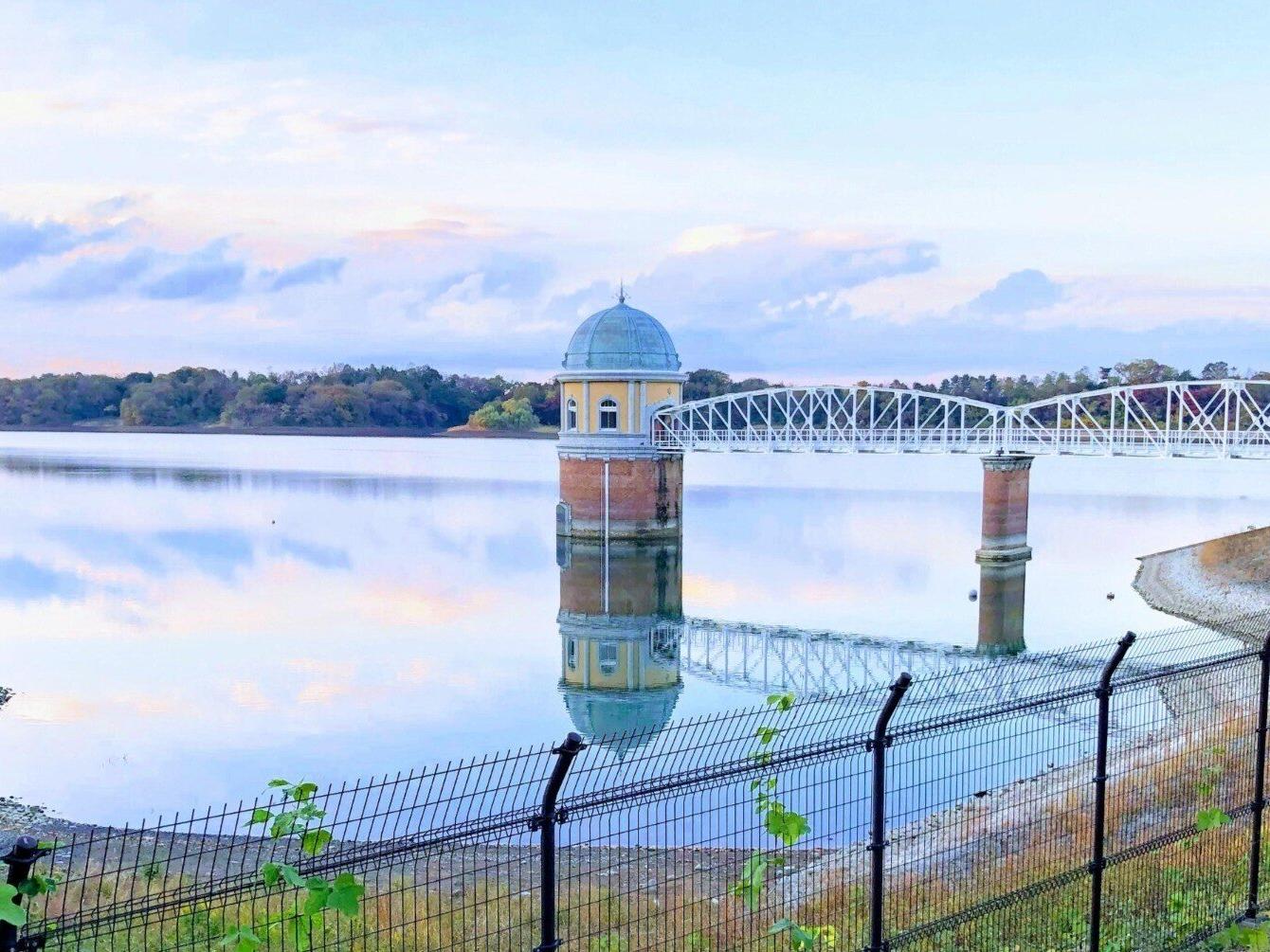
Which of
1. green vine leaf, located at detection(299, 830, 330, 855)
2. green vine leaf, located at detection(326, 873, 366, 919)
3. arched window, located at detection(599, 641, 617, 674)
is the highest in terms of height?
green vine leaf, located at detection(326, 873, 366, 919)

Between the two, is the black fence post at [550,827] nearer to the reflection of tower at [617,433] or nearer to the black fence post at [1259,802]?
the black fence post at [1259,802]

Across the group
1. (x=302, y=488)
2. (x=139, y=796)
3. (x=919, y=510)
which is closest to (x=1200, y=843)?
(x=139, y=796)

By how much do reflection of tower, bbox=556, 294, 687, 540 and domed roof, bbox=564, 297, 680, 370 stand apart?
1.7 inches

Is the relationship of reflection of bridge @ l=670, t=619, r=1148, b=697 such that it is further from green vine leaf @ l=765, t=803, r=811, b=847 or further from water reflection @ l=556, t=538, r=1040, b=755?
green vine leaf @ l=765, t=803, r=811, b=847

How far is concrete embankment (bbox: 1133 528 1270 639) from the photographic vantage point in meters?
38.1

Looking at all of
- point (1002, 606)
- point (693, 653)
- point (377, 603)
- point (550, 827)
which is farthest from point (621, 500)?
point (550, 827)

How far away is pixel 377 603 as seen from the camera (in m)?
42.0

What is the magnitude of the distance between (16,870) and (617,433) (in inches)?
2008

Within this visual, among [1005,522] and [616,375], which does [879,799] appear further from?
[616,375]

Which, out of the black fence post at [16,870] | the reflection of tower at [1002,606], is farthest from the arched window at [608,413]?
the black fence post at [16,870]

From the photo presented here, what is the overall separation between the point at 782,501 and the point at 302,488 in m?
37.3

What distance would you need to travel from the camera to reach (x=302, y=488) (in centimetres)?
9694

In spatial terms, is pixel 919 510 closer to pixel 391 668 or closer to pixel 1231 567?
pixel 1231 567

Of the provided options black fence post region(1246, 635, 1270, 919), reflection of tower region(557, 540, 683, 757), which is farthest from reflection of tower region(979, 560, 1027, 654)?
black fence post region(1246, 635, 1270, 919)
